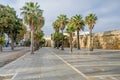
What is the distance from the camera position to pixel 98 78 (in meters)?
18.3

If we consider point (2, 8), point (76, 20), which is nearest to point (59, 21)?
point (76, 20)

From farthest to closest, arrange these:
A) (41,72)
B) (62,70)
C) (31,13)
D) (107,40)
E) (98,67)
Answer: (107,40) → (31,13) → (98,67) → (62,70) → (41,72)

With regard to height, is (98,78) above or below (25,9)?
below

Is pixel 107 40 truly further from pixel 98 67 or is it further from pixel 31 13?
pixel 98 67

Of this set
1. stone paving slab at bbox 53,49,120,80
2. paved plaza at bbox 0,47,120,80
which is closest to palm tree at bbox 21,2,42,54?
stone paving slab at bbox 53,49,120,80

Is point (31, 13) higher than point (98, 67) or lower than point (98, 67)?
higher

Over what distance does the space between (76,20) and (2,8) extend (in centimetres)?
2466

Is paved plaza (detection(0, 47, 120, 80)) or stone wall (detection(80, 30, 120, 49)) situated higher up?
stone wall (detection(80, 30, 120, 49))

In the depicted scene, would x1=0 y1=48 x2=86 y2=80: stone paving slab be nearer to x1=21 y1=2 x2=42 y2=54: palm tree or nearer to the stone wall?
x1=21 y1=2 x2=42 y2=54: palm tree

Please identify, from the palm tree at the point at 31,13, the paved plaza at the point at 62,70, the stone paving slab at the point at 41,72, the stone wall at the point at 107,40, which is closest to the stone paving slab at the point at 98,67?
the paved plaza at the point at 62,70

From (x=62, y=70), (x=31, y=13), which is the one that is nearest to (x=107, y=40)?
(x=31, y=13)

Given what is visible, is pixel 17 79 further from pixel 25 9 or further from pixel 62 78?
pixel 25 9

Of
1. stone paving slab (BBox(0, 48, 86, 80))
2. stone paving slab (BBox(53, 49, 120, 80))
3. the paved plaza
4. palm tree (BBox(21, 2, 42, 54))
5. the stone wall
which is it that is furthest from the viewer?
the stone wall

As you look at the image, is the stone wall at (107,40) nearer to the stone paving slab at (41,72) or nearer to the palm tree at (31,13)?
the palm tree at (31,13)
